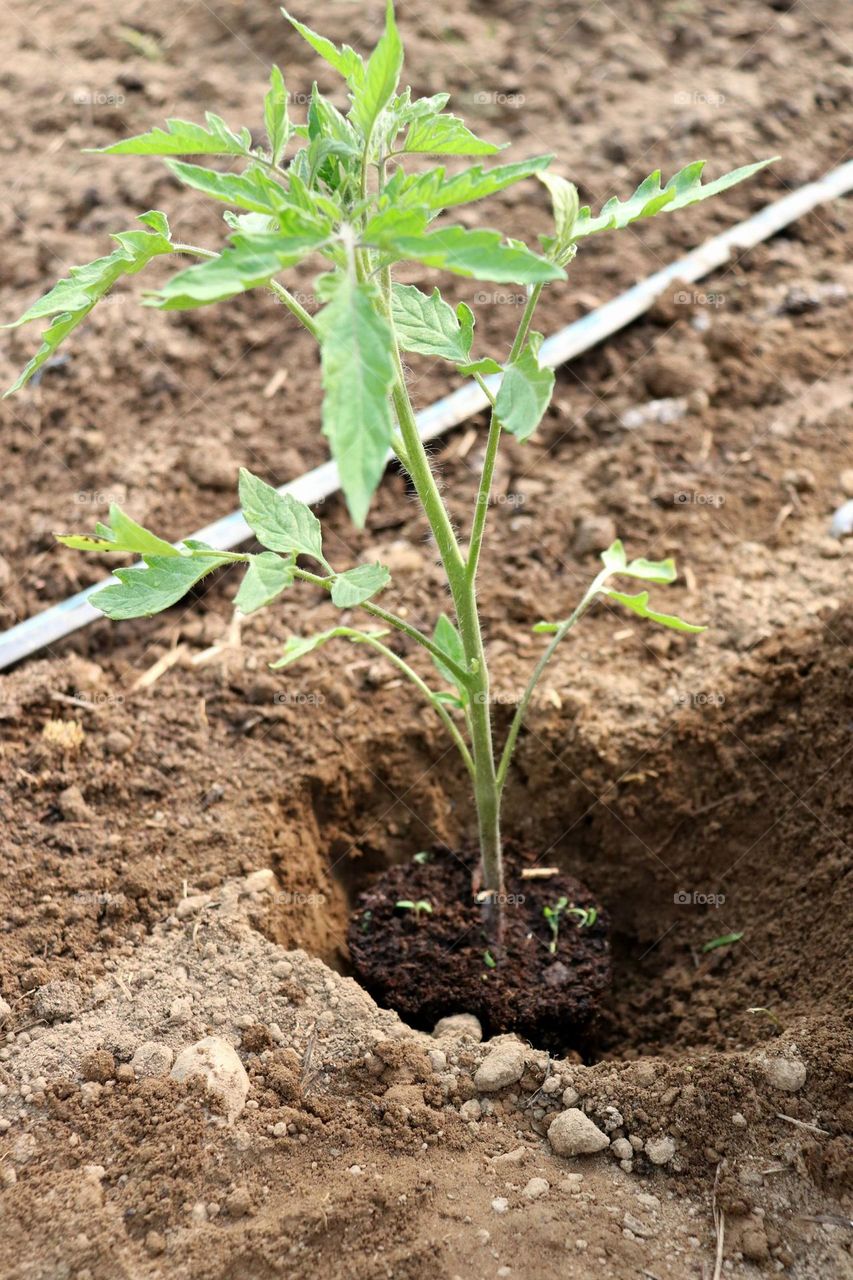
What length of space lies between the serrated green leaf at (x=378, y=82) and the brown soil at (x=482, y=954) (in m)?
1.66

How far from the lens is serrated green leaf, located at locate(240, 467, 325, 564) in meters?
1.95

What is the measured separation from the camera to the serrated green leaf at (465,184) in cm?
151

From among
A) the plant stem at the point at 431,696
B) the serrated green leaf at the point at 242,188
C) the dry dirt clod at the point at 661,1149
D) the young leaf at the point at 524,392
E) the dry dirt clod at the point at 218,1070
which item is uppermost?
the serrated green leaf at the point at 242,188

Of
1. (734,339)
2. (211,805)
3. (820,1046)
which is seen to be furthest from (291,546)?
(734,339)

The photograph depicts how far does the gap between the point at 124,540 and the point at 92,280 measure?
43cm

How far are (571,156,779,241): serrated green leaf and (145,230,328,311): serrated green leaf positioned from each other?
501 mm

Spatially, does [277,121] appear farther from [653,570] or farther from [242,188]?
[653,570]

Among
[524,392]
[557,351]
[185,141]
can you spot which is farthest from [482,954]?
[557,351]

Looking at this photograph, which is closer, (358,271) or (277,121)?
(358,271)

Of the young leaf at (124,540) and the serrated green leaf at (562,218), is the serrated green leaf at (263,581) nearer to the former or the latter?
the young leaf at (124,540)

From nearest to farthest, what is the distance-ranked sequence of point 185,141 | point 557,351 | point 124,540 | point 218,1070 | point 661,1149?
point 185,141
point 124,540
point 661,1149
point 218,1070
point 557,351

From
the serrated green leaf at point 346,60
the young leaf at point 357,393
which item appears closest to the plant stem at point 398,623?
the young leaf at point 357,393

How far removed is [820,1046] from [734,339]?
2.45 meters

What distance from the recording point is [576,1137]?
1.97 metres
